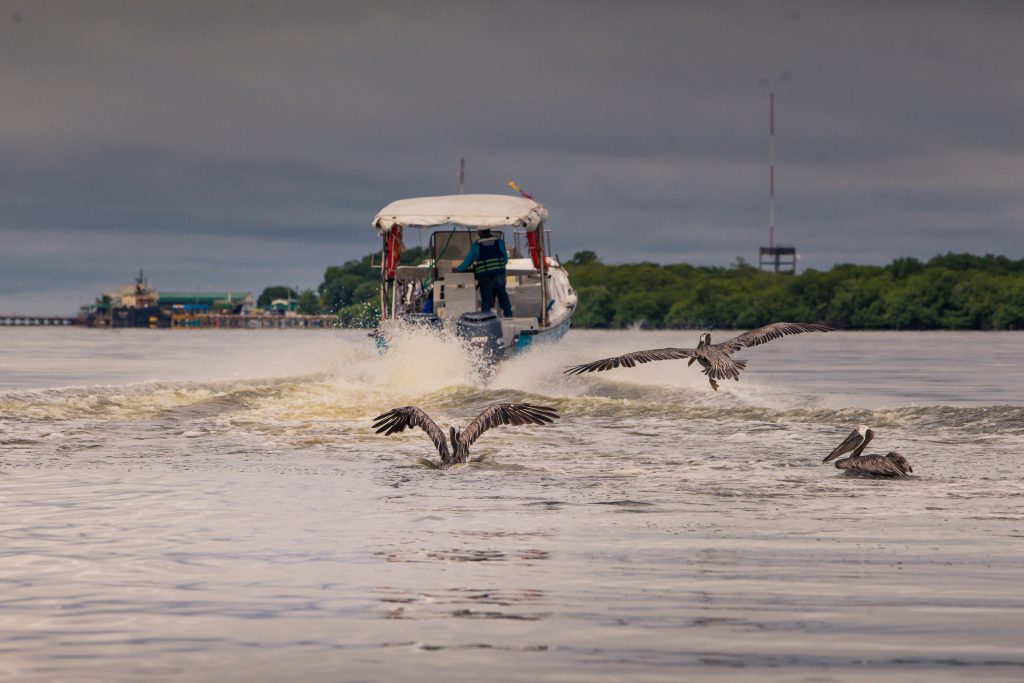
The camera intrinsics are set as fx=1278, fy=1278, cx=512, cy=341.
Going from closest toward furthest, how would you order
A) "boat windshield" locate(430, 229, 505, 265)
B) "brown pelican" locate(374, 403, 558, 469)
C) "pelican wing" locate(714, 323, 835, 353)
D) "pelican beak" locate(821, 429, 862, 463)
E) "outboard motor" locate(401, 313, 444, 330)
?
"pelican beak" locate(821, 429, 862, 463)
"brown pelican" locate(374, 403, 558, 469)
"pelican wing" locate(714, 323, 835, 353)
"outboard motor" locate(401, 313, 444, 330)
"boat windshield" locate(430, 229, 505, 265)

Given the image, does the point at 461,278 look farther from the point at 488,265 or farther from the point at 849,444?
the point at 849,444

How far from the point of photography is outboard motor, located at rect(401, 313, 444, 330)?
96.4 feet

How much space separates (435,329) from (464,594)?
855 inches

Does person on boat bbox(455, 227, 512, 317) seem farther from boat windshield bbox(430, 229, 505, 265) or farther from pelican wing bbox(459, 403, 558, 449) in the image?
pelican wing bbox(459, 403, 558, 449)

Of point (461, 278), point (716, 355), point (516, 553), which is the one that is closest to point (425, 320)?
point (461, 278)

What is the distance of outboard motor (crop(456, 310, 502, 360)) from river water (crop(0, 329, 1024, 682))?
877 centimetres

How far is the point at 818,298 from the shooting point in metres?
168

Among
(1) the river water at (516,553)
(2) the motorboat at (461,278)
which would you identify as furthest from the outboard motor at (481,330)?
(1) the river water at (516,553)

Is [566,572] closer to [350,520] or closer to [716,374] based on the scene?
[350,520]

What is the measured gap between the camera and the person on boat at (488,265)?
29.1 metres

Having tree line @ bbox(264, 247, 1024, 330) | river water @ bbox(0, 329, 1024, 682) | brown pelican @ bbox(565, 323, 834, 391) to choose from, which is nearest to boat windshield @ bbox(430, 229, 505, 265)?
river water @ bbox(0, 329, 1024, 682)

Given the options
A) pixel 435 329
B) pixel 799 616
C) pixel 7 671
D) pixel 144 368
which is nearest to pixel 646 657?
pixel 799 616

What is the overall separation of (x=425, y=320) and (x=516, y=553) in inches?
818

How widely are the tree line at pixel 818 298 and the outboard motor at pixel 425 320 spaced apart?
279 ft
